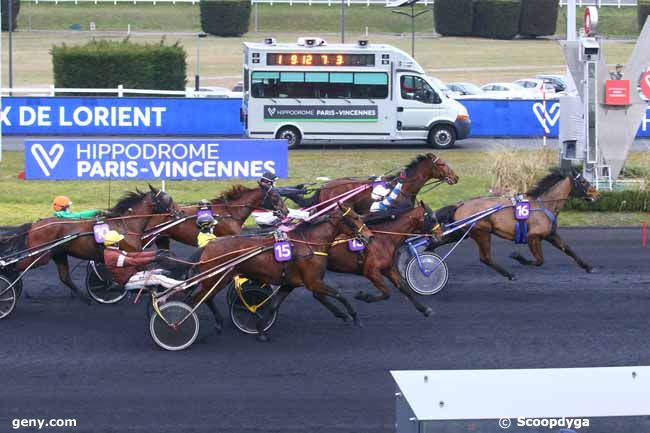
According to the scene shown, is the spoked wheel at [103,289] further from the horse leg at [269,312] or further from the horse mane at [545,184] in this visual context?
the horse mane at [545,184]

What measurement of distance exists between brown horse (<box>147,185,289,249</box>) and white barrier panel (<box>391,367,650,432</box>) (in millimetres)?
8709

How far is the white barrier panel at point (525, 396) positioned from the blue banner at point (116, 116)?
24425 mm

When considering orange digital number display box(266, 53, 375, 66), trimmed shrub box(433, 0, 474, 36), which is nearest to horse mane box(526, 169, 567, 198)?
orange digital number display box(266, 53, 375, 66)

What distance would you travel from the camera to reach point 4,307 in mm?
12086

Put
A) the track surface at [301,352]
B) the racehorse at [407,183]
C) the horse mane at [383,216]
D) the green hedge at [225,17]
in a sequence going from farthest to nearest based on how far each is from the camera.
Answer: the green hedge at [225,17] < the racehorse at [407,183] < the horse mane at [383,216] < the track surface at [301,352]

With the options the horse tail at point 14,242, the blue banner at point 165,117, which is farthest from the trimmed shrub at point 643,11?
the horse tail at point 14,242

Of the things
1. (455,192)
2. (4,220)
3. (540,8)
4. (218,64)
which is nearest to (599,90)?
(455,192)

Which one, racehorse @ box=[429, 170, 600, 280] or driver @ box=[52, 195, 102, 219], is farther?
racehorse @ box=[429, 170, 600, 280]

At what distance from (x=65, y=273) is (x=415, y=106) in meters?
16.0

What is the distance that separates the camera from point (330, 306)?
1156 centimetres

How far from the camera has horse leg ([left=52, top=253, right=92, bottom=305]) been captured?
12492 mm

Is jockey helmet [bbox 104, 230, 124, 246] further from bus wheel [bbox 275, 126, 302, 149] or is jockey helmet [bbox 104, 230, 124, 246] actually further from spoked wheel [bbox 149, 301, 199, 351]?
bus wheel [bbox 275, 126, 302, 149]

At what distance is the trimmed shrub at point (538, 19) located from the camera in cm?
5700

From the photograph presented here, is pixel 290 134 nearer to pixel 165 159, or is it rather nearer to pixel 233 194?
pixel 165 159
